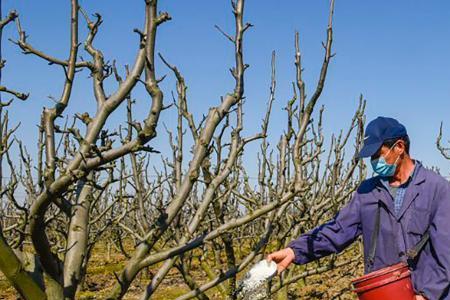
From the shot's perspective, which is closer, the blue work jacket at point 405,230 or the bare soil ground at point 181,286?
the blue work jacket at point 405,230

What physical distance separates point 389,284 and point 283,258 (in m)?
0.66

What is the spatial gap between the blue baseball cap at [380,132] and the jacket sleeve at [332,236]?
0.32 metres

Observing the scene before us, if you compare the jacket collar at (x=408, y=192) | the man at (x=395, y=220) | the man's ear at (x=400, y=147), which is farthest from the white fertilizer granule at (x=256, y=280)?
the man's ear at (x=400, y=147)

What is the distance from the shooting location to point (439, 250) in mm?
2957

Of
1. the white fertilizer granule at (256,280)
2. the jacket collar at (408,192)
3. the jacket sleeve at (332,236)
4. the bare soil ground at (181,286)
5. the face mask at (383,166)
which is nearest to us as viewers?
the white fertilizer granule at (256,280)

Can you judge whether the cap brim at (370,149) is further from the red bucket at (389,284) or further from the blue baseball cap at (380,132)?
the red bucket at (389,284)

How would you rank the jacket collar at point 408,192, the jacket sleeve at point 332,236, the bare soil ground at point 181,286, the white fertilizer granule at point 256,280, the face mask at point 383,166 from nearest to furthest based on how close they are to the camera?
the white fertilizer granule at point 256,280 < the jacket collar at point 408,192 < the face mask at point 383,166 < the jacket sleeve at point 332,236 < the bare soil ground at point 181,286

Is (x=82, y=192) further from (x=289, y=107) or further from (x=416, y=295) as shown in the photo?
(x=416, y=295)

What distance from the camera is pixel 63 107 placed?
2.28 metres

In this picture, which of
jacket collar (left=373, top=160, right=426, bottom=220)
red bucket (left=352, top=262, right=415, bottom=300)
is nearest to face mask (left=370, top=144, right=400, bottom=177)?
jacket collar (left=373, top=160, right=426, bottom=220)

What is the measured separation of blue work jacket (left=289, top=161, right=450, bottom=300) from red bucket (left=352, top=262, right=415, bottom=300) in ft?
0.33

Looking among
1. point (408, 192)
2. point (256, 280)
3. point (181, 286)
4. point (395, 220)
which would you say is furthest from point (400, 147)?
point (181, 286)

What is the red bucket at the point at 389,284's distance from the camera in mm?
2939

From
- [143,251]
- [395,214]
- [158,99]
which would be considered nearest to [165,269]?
[143,251]
